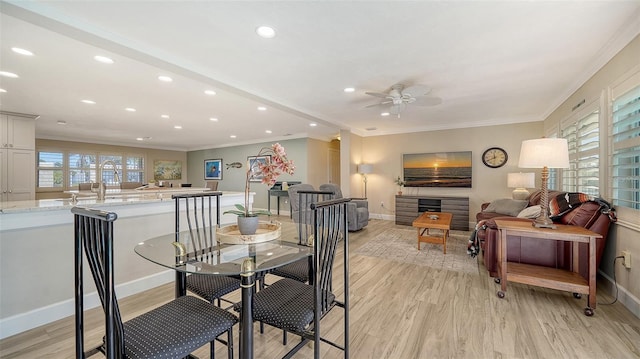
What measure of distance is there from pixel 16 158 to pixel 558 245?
8137 millimetres

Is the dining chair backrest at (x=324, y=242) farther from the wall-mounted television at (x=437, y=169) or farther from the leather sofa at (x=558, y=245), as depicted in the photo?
the wall-mounted television at (x=437, y=169)

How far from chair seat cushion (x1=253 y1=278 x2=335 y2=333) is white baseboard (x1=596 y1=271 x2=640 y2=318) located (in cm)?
257

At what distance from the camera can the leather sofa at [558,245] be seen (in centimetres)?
240

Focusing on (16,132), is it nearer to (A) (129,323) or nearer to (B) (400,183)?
(A) (129,323)

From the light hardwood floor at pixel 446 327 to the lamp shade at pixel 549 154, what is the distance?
4.19ft

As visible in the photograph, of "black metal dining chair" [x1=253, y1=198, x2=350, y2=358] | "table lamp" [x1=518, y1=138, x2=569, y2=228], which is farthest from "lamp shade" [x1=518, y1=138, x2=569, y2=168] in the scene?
"black metal dining chair" [x1=253, y1=198, x2=350, y2=358]

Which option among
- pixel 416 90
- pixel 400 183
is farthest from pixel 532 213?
pixel 400 183

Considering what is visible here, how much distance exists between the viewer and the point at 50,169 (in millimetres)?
7156

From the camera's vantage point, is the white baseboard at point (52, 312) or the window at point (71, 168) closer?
the white baseboard at point (52, 312)

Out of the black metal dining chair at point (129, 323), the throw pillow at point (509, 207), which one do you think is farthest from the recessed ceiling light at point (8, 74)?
the throw pillow at point (509, 207)

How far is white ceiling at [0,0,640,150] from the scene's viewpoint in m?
1.90

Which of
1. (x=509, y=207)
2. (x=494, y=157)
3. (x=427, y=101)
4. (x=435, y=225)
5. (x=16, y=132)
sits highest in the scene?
(x=427, y=101)

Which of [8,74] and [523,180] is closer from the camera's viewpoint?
[8,74]

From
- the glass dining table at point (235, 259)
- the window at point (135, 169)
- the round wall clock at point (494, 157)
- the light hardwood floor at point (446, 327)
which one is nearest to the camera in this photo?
the glass dining table at point (235, 259)
